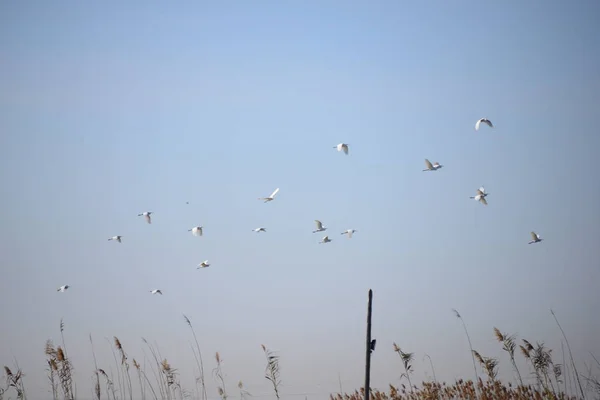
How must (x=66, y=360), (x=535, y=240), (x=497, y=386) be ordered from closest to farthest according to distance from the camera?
(x=66, y=360) → (x=497, y=386) → (x=535, y=240)

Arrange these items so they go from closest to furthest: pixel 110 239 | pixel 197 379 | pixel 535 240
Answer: pixel 197 379
pixel 535 240
pixel 110 239

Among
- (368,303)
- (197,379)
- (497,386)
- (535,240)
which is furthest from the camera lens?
(535,240)

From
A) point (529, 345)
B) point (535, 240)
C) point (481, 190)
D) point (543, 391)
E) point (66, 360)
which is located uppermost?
point (481, 190)

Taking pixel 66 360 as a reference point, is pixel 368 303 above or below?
below

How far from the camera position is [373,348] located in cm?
988

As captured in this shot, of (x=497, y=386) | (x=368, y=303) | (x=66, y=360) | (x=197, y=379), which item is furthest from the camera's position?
(x=197, y=379)

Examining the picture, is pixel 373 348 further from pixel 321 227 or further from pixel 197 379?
pixel 321 227

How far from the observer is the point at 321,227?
28438 mm

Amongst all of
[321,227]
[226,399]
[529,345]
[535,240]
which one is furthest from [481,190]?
[226,399]

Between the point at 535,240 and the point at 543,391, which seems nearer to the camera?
the point at 543,391

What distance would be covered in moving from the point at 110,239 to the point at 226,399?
14.2 meters

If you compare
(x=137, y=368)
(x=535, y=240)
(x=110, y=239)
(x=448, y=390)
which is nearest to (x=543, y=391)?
(x=448, y=390)

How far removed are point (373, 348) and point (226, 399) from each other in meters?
7.53

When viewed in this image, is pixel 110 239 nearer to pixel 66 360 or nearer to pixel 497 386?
pixel 66 360
